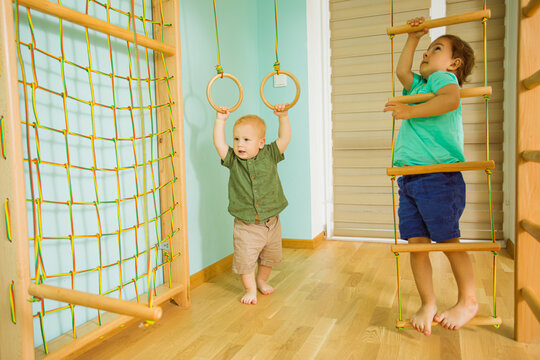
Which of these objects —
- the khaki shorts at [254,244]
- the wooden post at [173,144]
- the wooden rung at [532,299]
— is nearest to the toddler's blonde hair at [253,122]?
the wooden post at [173,144]

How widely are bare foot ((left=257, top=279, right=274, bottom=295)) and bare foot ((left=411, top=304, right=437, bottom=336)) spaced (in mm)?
714

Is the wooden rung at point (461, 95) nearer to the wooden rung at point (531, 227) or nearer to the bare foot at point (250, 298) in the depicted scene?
the wooden rung at point (531, 227)

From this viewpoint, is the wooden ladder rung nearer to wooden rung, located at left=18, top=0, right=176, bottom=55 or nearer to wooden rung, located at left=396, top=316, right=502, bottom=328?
wooden rung, located at left=396, top=316, right=502, bottom=328

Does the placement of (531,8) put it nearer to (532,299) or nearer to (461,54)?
(461,54)

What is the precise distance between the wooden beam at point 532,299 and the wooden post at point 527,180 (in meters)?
0.04

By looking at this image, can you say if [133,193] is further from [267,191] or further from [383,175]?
[383,175]

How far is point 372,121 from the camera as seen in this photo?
305 centimetres

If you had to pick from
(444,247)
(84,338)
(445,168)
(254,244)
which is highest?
(445,168)

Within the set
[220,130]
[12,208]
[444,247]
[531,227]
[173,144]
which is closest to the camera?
[12,208]

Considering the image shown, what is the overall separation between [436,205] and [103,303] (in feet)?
3.91

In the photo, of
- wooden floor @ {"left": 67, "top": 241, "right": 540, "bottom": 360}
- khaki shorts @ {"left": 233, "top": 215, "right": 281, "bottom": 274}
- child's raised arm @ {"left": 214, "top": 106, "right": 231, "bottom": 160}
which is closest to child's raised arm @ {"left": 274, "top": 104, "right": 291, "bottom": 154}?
child's raised arm @ {"left": 214, "top": 106, "right": 231, "bottom": 160}

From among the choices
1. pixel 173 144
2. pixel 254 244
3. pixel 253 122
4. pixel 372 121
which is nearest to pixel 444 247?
pixel 254 244

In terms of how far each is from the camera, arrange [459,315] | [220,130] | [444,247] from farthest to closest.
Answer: [220,130] < [459,315] < [444,247]

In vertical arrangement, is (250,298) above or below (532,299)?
below
